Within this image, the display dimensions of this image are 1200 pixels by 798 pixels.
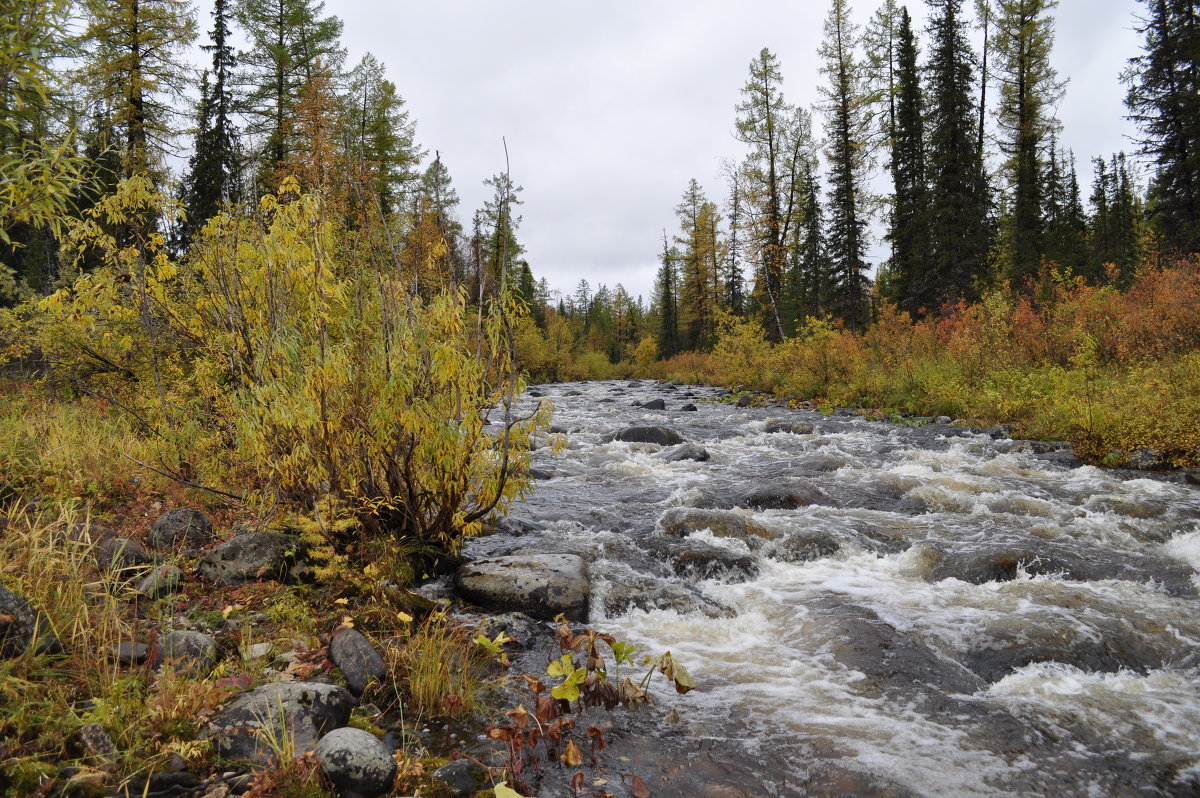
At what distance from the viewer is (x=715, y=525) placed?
7027 mm

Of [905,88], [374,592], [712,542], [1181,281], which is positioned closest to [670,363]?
[905,88]

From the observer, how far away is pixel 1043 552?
586 centimetres

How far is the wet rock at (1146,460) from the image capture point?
8273 millimetres

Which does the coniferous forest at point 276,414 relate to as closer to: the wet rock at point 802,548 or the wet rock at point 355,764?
the wet rock at point 355,764

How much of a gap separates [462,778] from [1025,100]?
113ft

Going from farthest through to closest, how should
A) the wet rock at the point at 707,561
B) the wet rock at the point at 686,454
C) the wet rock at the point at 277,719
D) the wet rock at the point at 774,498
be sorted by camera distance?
the wet rock at the point at 686,454, the wet rock at the point at 774,498, the wet rock at the point at 707,561, the wet rock at the point at 277,719

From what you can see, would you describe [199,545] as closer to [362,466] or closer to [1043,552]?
[362,466]

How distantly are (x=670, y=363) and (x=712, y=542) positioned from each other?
33227mm

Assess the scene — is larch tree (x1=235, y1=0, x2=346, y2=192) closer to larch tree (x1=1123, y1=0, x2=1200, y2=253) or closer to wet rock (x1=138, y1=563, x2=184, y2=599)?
wet rock (x1=138, y1=563, x2=184, y2=599)

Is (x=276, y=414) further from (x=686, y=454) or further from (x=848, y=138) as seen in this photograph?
(x=848, y=138)

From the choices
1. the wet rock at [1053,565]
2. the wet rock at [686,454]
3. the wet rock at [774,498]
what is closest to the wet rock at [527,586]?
the wet rock at [774,498]

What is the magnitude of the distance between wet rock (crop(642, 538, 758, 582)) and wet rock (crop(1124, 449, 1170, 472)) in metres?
6.47

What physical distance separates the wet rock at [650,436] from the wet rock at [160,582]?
366 inches

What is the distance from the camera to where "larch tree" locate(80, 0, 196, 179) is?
1587 cm
